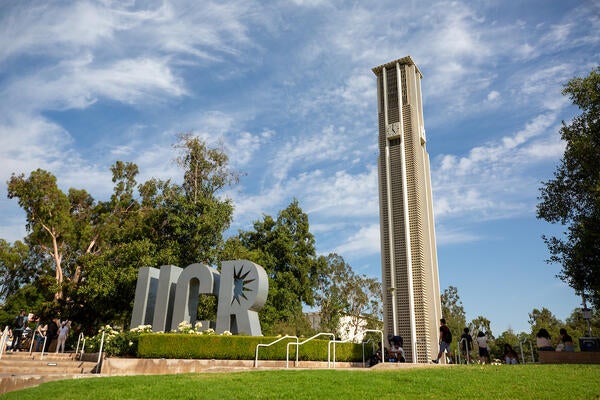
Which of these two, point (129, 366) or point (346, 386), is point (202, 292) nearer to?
point (129, 366)

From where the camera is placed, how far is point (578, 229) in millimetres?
18328

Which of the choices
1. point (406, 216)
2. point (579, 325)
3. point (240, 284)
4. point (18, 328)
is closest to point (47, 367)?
point (18, 328)

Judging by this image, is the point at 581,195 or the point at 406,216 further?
the point at 406,216

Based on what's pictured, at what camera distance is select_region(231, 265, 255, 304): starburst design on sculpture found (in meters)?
17.8

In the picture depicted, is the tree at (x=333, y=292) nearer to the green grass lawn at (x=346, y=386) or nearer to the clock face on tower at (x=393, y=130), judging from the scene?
the clock face on tower at (x=393, y=130)

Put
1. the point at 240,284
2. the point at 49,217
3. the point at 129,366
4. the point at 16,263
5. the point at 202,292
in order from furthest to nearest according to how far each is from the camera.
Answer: the point at 16,263 → the point at 49,217 → the point at 202,292 → the point at 240,284 → the point at 129,366

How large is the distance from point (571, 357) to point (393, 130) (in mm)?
28634

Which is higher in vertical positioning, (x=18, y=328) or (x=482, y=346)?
(x=18, y=328)

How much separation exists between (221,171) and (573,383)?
83.8 feet

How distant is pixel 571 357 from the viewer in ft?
49.1

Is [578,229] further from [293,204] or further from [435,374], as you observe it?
[293,204]

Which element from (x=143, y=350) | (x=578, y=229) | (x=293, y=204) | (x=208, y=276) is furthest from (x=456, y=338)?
(x=143, y=350)

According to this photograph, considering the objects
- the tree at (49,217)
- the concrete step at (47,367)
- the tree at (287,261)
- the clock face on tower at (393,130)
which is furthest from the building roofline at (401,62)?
the concrete step at (47,367)

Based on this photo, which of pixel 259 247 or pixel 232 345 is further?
pixel 259 247
